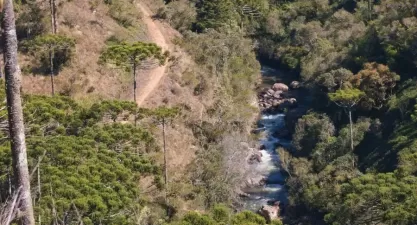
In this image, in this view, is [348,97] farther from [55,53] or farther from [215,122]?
[55,53]

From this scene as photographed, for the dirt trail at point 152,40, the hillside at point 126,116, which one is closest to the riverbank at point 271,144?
the hillside at point 126,116

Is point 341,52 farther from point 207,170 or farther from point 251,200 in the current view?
point 207,170

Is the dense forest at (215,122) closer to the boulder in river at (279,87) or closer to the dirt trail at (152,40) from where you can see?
the dirt trail at (152,40)

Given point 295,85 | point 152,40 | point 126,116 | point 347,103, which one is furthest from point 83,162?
point 295,85

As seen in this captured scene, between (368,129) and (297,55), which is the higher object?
(297,55)

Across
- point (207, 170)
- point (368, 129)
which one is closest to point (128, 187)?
point (207, 170)

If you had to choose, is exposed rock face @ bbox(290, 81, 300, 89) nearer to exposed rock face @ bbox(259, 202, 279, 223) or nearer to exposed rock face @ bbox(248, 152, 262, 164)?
exposed rock face @ bbox(248, 152, 262, 164)
